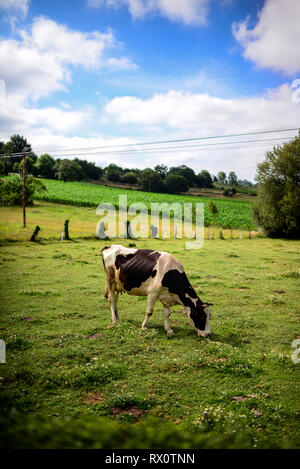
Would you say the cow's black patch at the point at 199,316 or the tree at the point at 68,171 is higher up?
the tree at the point at 68,171

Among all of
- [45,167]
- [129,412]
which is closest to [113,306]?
[129,412]

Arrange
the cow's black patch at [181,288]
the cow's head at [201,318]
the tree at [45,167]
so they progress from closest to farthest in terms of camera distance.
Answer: the cow's head at [201,318] < the cow's black patch at [181,288] < the tree at [45,167]

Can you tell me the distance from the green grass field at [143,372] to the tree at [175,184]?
321 feet

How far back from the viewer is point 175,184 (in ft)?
358

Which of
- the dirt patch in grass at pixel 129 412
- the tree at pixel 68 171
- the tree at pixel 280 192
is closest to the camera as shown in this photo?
the dirt patch in grass at pixel 129 412

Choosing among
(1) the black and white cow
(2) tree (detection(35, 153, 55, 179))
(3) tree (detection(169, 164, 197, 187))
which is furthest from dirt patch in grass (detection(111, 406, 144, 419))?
(3) tree (detection(169, 164, 197, 187))

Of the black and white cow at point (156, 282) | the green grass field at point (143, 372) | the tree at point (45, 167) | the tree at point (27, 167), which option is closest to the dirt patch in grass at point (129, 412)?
the green grass field at point (143, 372)

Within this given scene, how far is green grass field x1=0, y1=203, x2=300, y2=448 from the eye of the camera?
3.76 feet

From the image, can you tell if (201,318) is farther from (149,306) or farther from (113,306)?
(113,306)

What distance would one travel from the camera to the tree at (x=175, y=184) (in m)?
109

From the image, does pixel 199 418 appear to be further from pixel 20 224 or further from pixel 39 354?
pixel 20 224

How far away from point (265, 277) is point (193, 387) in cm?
1115

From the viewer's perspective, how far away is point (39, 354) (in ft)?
23.5

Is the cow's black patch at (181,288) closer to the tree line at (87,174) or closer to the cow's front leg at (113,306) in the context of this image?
the cow's front leg at (113,306)
